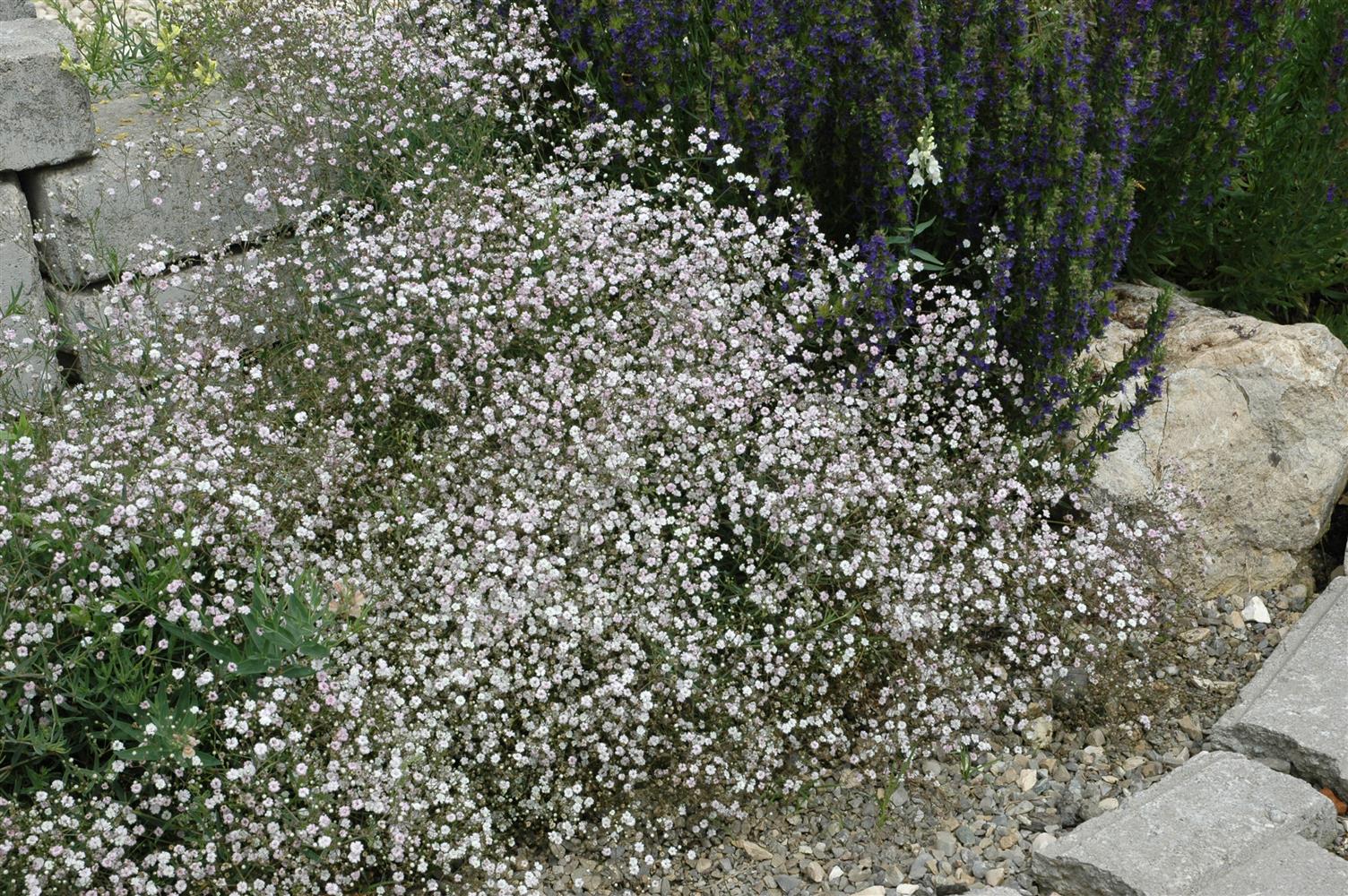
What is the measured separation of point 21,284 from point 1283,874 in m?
4.34

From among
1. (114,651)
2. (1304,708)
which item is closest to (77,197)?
(114,651)

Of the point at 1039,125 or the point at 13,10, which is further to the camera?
the point at 13,10

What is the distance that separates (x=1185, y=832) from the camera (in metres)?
3.54

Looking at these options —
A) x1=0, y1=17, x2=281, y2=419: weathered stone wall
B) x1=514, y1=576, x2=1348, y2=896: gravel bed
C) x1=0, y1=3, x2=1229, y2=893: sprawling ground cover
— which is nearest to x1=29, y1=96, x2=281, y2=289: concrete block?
x1=0, y1=17, x2=281, y2=419: weathered stone wall

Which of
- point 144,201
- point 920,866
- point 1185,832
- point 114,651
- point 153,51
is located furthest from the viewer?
point 153,51

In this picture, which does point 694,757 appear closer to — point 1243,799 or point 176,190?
point 1243,799

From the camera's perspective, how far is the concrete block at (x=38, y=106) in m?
4.70

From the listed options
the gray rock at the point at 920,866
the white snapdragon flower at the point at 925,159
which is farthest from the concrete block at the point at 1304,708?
the white snapdragon flower at the point at 925,159

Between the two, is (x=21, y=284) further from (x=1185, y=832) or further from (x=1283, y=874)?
(x=1283, y=874)

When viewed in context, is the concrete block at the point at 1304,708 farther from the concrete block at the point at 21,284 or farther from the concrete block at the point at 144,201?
the concrete block at the point at 21,284

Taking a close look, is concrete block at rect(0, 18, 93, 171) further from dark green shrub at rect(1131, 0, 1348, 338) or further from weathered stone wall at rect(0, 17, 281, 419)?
dark green shrub at rect(1131, 0, 1348, 338)

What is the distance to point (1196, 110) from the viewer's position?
508 centimetres

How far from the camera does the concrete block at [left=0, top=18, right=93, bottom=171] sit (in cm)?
470

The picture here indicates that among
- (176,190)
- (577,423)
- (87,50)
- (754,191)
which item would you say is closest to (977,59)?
(754,191)
